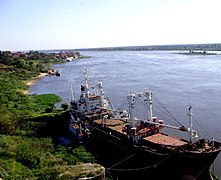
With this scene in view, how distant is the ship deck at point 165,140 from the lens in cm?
2159

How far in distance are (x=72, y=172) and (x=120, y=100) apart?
30521 mm

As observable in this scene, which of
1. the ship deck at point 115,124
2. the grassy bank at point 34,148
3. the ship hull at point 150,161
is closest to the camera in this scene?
the ship hull at point 150,161

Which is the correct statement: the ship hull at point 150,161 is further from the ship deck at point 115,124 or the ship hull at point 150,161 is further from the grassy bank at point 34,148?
the grassy bank at point 34,148

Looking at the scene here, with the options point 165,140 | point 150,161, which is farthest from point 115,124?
point 150,161

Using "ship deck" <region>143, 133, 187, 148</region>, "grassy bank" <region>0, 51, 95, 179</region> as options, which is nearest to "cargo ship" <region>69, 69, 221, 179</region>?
"ship deck" <region>143, 133, 187, 148</region>

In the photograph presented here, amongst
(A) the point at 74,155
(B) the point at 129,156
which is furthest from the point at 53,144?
(B) the point at 129,156

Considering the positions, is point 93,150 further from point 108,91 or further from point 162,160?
point 108,91

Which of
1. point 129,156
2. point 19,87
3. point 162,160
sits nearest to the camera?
point 162,160

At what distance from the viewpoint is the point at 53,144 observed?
28828 mm

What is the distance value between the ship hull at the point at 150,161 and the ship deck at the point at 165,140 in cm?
53

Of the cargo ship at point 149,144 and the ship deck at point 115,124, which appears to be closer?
the cargo ship at point 149,144

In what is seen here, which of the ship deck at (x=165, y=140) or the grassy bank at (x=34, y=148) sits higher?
the ship deck at (x=165, y=140)

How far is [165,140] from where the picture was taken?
22688 millimetres

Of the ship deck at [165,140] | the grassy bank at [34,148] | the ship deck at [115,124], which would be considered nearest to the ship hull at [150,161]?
the ship deck at [165,140]
